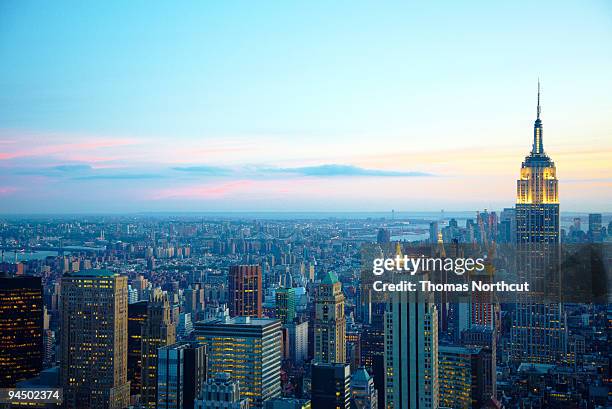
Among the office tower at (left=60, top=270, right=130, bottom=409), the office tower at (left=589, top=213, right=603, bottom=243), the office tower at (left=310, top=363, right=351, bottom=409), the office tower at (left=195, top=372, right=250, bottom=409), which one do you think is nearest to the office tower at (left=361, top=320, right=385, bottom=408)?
the office tower at (left=310, top=363, right=351, bottom=409)

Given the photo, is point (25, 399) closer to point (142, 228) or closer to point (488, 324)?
point (142, 228)

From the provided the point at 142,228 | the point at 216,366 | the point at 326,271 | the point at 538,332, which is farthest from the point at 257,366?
the point at 538,332

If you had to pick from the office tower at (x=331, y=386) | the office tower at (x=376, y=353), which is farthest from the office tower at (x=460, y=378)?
the office tower at (x=331, y=386)

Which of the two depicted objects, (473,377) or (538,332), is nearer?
(473,377)

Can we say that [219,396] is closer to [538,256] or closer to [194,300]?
[538,256]

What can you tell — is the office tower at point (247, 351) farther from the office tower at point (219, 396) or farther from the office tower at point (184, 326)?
the office tower at point (219, 396)

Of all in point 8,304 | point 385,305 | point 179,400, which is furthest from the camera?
point 8,304

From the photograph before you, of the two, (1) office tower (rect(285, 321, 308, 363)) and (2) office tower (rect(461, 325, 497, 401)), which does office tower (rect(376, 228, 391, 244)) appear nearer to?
(2) office tower (rect(461, 325, 497, 401))
